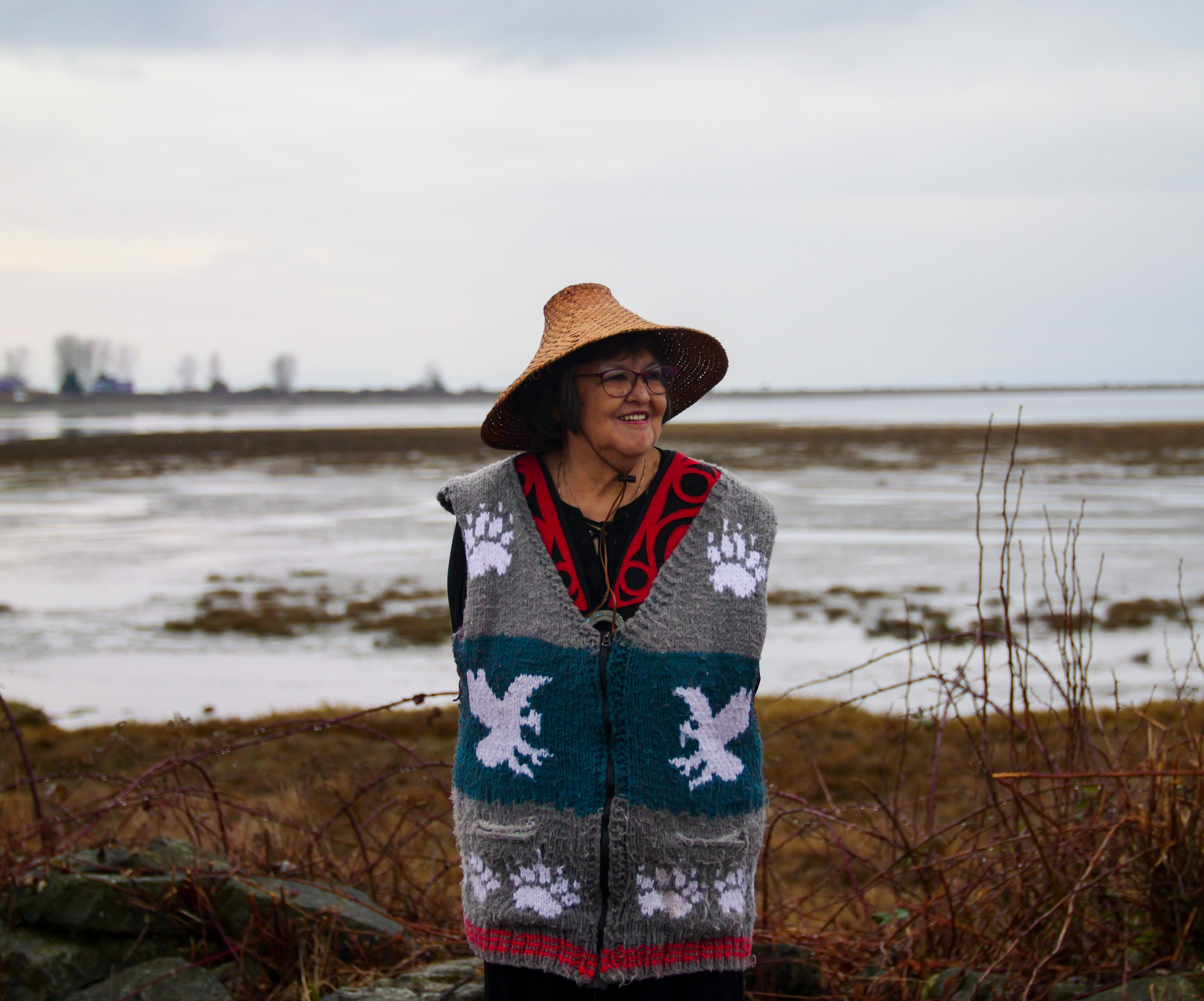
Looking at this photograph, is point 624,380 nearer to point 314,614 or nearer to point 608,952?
point 608,952

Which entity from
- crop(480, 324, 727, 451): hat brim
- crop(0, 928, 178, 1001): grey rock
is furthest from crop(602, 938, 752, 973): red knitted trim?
crop(0, 928, 178, 1001): grey rock

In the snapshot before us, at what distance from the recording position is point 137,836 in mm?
3652

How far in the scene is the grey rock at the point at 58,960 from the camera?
3.02 meters

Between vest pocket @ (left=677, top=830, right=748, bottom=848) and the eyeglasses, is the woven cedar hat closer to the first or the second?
the eyeglasses

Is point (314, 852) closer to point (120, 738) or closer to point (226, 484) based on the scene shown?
point (120, 738)

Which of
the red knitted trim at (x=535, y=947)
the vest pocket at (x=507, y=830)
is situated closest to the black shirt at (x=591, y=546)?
the vest pocket at (x=507, y=830)

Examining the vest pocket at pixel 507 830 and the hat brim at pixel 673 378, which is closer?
the vest pocket at pixel 507 830

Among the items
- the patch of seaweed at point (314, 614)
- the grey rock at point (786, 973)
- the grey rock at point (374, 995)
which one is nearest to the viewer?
the grey rock at point (374, 995)

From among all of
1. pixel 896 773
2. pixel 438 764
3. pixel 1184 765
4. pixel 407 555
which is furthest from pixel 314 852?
pixel 407 555

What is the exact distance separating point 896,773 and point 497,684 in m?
5.42

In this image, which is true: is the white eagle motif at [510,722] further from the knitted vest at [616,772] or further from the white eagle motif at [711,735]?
Answer: the white eagle motif at [711,735]

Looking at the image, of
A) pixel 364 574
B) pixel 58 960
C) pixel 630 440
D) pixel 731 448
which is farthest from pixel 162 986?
pixel 731 448

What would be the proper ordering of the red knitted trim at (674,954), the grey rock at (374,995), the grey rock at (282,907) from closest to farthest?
the red knitted trim at (674,954) < the grey rock at (374,995) < the grey rock at (282,907)

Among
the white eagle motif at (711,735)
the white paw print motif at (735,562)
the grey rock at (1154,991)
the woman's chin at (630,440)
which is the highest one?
the woman's chin at (630,440)
